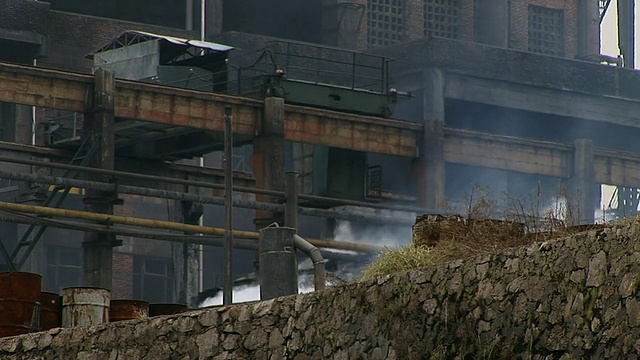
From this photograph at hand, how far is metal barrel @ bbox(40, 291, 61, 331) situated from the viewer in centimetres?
1919

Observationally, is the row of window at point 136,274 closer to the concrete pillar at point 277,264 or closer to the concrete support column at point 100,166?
the concrete support column at point 100,166

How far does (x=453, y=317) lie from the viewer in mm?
11586

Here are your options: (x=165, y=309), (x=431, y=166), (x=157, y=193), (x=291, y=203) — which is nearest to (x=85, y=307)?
(x=165, y=309)

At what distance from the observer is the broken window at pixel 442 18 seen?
71562 millimetres

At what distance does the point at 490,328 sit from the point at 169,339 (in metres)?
4.36

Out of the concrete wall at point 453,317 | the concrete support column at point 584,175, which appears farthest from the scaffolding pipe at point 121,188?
the concrete wall at point 453,317

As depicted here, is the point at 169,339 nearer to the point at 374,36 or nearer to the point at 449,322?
the point at 449,322

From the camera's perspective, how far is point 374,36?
227 ft

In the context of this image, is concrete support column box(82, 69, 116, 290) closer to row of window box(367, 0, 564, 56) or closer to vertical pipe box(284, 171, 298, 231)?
vertical pipe box(284, 171, 298, 231)

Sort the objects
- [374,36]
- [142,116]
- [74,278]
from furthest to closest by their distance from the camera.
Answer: [374,36], [74,278], [142,116]

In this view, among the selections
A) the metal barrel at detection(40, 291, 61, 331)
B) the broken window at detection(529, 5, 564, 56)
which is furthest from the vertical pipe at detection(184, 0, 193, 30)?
the metal barrel at detection(40, 291, 61, 331)

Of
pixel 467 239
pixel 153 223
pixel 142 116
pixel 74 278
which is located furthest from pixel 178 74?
pixel 467 239

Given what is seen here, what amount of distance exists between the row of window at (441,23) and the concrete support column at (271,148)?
75.4 ft

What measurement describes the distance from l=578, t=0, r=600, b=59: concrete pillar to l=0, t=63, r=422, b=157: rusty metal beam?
26.0 meters
